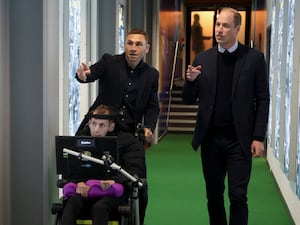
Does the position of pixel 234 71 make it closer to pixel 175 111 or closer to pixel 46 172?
pixel 46 172

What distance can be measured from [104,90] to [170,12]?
8313mm

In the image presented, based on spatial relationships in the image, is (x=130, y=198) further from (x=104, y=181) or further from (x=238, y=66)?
(x=238, y=66)

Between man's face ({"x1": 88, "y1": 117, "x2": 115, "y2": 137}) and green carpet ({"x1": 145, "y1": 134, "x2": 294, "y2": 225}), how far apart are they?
1413 mm

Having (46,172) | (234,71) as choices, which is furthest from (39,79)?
(234,71)

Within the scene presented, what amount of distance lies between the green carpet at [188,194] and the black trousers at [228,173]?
1.00 m

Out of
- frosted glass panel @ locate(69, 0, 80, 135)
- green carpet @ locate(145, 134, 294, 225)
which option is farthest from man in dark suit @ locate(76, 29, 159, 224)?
frosted glass panel @ locate(69, 0, 80, 135)

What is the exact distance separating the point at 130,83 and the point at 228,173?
96 cm

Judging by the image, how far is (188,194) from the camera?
214 inches

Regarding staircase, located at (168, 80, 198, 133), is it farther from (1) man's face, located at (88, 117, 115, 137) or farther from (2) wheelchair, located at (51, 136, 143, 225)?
(2) wheelchair, located at (51, 136, 143, 225)

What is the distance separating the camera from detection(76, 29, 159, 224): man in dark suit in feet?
11.8

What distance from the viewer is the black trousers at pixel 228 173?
325 cm

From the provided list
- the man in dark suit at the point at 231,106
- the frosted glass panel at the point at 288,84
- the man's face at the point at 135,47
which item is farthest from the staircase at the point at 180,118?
the man in dark suit at the point at 231,106

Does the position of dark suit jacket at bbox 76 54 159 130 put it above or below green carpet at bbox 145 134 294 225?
above

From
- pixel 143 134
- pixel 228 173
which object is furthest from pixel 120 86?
pixel 228 173
